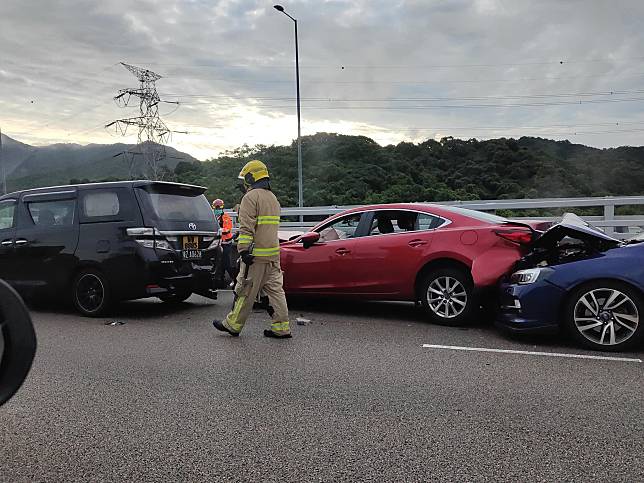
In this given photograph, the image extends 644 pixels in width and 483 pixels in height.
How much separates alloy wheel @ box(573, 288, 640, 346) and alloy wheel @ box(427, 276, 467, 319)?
1.46 metres

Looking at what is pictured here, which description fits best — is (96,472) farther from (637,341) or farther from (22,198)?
(22,198)

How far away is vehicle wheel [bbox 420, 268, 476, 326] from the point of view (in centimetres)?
672

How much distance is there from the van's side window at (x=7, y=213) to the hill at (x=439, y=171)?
1747 cm

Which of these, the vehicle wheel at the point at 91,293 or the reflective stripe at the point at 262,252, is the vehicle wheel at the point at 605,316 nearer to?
the reflective stripe at the point at 262,252

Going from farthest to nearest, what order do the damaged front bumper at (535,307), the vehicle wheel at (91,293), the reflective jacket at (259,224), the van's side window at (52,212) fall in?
the van's side window at (52,212) < the vehicle wheel at (91,293) < the reflective jacket at (259,224) < the damaged front bumper at (535,307)

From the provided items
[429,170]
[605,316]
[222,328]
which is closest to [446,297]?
[605,316]

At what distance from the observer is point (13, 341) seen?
2.13m

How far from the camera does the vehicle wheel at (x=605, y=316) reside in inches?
210

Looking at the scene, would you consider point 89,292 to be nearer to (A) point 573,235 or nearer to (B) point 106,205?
(B) point 106,205

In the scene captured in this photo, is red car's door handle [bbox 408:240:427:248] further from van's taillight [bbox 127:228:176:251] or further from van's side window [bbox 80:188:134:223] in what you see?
van's side window [bbox 80:188:134:223]

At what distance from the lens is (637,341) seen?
211 inches

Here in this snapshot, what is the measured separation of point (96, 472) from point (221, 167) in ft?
114

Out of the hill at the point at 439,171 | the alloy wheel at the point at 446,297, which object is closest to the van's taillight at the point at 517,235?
the alloy wheel at the point at 446,297

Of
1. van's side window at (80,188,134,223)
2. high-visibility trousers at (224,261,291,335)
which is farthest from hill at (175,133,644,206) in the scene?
high-visibility trousers at (224,261,291,335)
